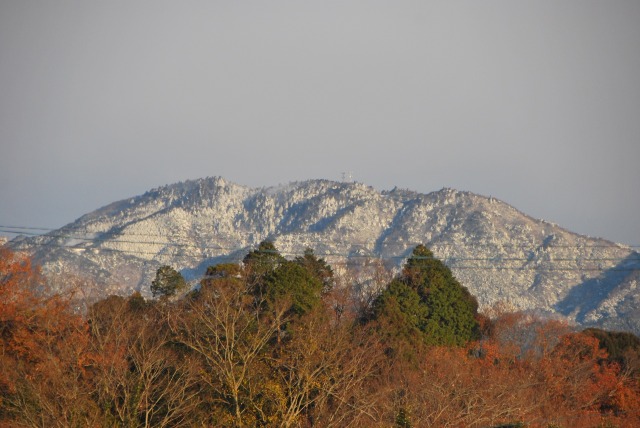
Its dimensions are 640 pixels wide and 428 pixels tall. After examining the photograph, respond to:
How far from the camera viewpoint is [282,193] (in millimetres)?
193375

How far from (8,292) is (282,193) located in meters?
143

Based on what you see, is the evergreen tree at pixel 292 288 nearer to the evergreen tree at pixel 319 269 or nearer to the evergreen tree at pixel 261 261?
the evergreen tree at pixel 261 261

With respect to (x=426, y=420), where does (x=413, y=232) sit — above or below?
above

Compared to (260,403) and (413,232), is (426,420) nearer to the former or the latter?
(260,403)

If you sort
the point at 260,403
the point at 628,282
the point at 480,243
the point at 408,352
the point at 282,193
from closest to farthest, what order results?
the point at 260,403
the point at 408,352
the point at 628,282
the point at 480,243
the point at 282,193

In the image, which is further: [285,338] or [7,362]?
[285,338]

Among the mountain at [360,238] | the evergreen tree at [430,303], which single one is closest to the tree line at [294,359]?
the evergreen tree at [430,303]

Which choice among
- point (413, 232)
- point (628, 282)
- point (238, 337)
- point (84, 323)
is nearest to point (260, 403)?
point (238, 337)

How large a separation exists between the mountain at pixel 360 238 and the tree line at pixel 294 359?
74.5 m

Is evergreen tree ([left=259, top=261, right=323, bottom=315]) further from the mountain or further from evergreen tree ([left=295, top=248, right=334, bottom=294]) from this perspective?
the mountain

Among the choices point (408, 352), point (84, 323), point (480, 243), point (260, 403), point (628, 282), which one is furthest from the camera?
point (480, 243)

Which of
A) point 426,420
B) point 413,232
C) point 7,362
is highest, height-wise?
point 413,232

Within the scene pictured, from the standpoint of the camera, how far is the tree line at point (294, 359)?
36875mm

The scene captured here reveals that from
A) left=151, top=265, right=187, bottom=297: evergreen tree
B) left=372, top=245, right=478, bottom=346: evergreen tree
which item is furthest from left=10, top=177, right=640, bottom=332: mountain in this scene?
left=372, top=245, right=478, bottom=346: evergreen tree
